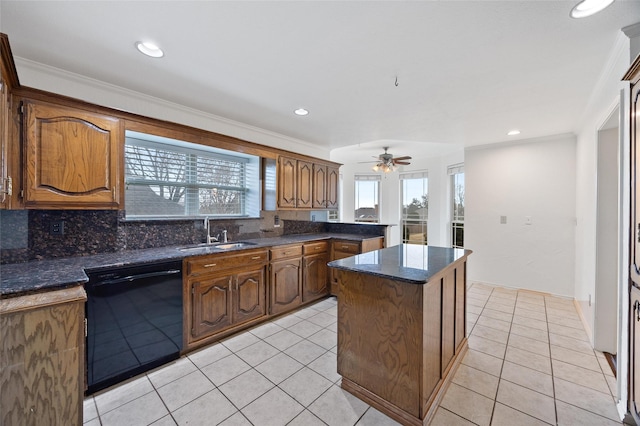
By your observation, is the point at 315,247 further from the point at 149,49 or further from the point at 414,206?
the point at 414,206

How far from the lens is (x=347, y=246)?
3.71 metres

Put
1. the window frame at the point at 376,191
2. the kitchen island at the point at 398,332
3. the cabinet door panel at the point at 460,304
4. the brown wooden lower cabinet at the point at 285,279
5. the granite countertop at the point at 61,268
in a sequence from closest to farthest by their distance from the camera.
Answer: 1. the granite countertop at the point at 61,268
2. the kitchen island at the point at 398,332
3. the cabinet door panel at the point at 460,304
4. the brown wooden lower cabinet at the point at 285,279
5. the window frame at the point at 376,191

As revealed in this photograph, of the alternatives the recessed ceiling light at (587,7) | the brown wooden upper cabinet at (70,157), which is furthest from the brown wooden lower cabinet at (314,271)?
the recessed ceiling light at (587,7)

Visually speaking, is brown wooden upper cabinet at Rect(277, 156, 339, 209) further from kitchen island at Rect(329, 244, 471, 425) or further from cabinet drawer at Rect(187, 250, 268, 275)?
kitchen island at Rect(329, 244, 471, 425)

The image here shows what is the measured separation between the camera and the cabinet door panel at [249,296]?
273 centimetres

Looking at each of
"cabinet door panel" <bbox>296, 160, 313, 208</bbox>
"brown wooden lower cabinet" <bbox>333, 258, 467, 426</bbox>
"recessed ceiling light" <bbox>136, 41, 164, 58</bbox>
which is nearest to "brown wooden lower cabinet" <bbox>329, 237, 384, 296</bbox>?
"cabinet door panel" <bbox>296, 160, 313, 208</bbox>

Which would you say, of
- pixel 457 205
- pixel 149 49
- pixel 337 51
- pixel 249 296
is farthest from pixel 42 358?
pixel 457 205

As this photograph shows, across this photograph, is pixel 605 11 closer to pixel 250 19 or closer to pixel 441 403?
pixel 250 19

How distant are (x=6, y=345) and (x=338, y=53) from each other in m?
2.49

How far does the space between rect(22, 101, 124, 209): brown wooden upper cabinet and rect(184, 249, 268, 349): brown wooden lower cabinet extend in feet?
2.98

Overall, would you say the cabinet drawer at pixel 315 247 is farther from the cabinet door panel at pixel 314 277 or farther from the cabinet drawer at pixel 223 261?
the cabinet drawer at pixel 223 261

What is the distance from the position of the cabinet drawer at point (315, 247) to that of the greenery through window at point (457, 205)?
10.8 ft

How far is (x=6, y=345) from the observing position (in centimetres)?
132

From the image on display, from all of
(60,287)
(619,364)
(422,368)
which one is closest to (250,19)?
(60,287)
